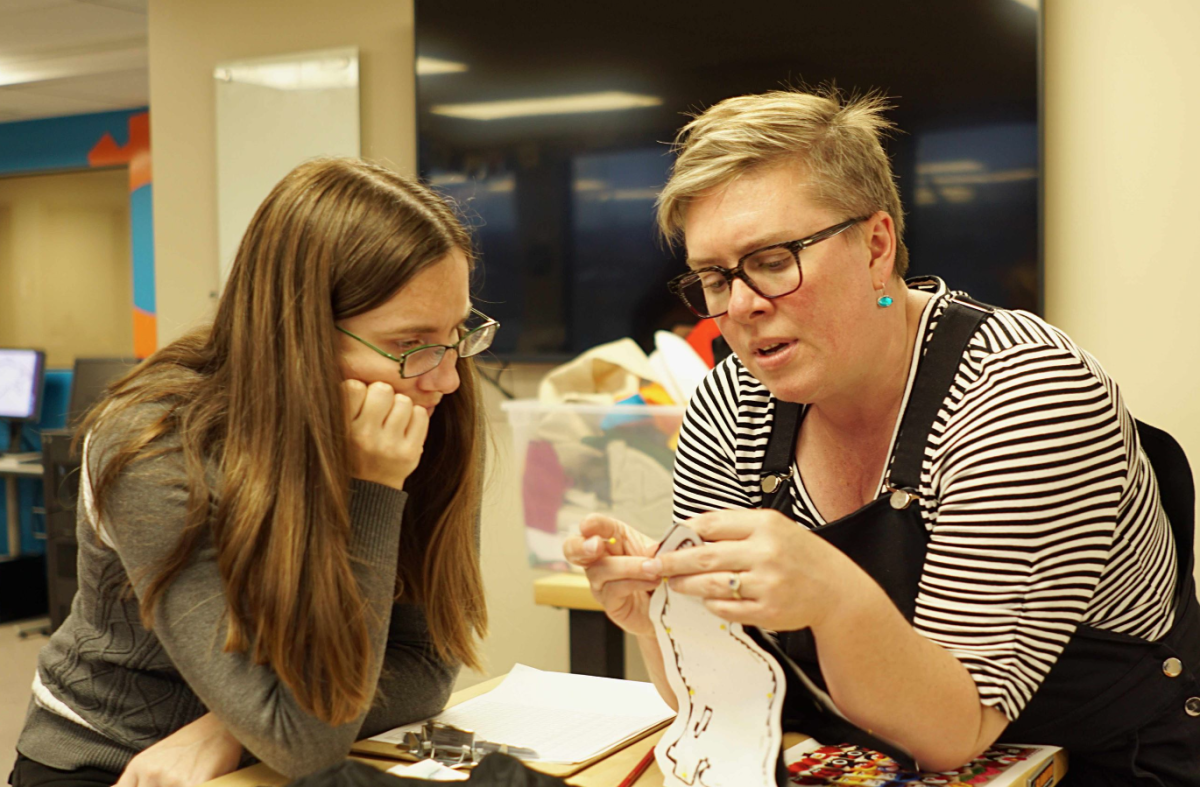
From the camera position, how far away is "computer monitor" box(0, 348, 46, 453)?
5.68m

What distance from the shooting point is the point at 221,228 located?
11.9 feet

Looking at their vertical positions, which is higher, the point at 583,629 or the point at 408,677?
the point at 408,677

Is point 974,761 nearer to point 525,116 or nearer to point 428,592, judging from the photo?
point 428,592

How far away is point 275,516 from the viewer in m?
1.17

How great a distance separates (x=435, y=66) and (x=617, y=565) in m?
2.47

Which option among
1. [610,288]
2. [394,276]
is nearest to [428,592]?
[394,276]

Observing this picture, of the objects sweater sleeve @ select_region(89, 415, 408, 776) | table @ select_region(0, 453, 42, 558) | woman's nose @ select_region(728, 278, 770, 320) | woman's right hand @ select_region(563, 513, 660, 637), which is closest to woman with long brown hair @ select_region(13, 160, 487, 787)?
sweater sleeve @ select_region(89, 415, 408, 776)

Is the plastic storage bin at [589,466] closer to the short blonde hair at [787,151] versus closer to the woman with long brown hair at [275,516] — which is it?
the woman with long brown hair at [275,516]

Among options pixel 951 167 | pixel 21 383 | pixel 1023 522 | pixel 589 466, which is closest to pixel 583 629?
pixel 589 466

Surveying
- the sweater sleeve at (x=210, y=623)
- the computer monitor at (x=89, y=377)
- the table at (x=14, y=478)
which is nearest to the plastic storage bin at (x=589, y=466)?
the sweater sleeve at (x=210, y=623)

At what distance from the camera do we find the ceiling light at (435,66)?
126 inches

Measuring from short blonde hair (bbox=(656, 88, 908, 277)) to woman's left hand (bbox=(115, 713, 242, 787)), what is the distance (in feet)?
2.57

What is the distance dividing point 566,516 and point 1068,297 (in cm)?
129

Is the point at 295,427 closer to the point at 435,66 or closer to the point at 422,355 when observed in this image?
the point at 422,355
